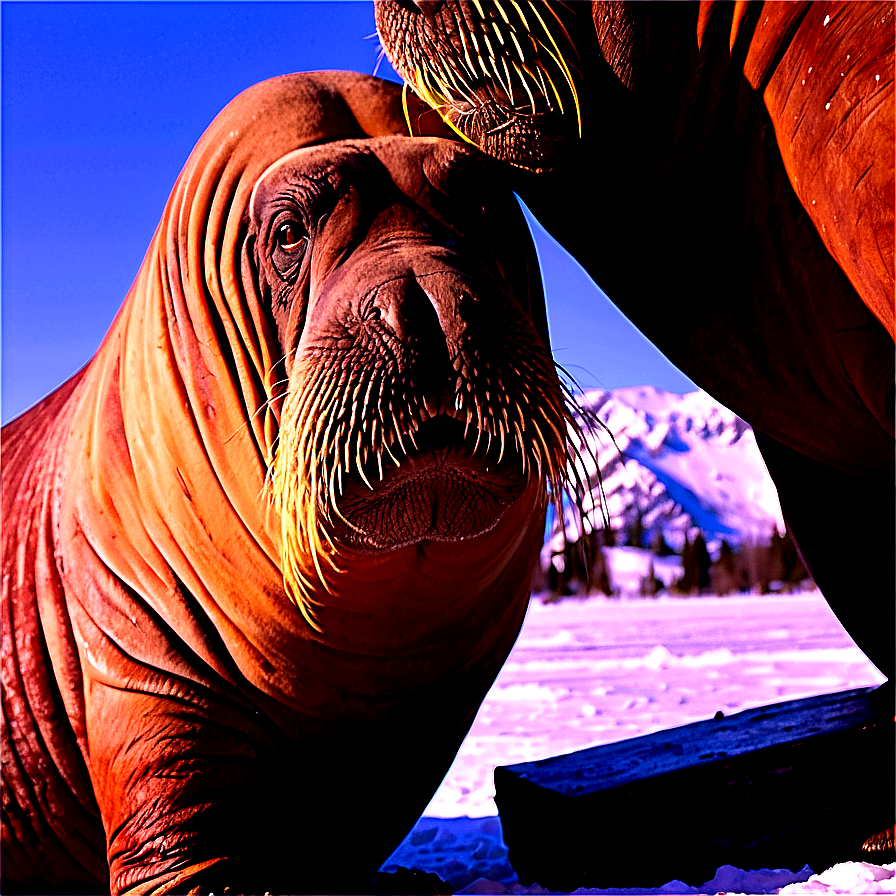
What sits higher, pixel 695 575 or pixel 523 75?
pixel 523 75

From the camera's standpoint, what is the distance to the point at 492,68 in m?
2.16

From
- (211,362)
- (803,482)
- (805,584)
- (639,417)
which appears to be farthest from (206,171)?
(639,417)

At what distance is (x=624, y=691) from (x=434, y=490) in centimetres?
526

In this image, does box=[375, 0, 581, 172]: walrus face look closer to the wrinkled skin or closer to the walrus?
the wrinkled skin

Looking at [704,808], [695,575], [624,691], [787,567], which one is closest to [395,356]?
[704,808]

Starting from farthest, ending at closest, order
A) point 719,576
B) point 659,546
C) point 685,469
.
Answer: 1. point 685,469
2. point 659,546
3. point 719,576

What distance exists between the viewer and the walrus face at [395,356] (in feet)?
6.51

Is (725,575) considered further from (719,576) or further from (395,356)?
(395,356)

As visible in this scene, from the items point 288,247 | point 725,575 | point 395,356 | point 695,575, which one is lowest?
point 725,575

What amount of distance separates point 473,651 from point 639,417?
65.9 meters

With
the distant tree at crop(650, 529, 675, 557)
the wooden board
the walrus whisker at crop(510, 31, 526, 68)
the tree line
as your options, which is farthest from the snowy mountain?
the walrus whisker at crop(510, 31, 526, 68)

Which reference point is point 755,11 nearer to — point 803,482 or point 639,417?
point 803,482

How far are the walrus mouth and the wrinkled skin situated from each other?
70cm

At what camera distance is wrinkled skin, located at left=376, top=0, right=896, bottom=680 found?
1.94 m
